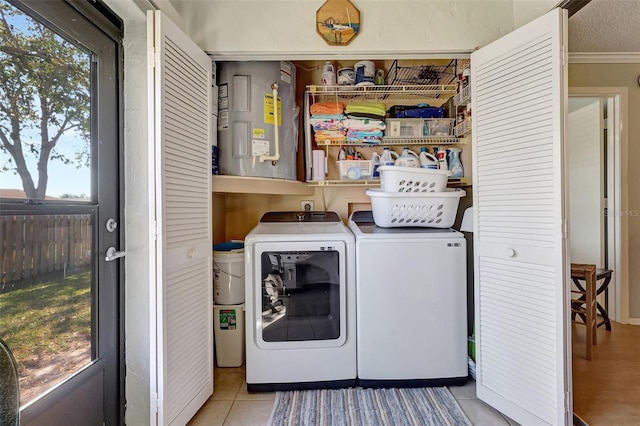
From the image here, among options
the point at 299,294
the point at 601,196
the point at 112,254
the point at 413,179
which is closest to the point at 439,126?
the point at 413,179

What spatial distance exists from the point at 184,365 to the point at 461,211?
6.76 feet

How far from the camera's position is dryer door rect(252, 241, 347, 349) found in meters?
1.74

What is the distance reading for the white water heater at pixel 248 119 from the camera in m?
1.96

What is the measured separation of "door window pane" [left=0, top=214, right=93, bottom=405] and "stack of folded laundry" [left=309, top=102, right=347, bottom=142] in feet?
4.90

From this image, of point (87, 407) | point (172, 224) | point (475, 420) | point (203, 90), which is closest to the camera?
point (87, 407)

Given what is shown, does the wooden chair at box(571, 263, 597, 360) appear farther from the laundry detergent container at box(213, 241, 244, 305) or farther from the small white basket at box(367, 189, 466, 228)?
the laundry detergent container at box(213, 241, 244, 305)

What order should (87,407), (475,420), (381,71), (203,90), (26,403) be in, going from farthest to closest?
(381,71) < (203,90) < (475,420) < (87,407) < (26,403)

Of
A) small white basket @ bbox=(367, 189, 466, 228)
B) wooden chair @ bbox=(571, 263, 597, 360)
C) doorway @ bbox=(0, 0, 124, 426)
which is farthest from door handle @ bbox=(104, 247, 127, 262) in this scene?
wooden chair @ bbox=(571, 263, 597, 360)

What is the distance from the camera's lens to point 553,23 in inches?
51.3

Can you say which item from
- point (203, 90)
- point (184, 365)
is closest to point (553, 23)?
point (203, 90)

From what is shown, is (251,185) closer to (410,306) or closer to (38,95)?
(38,95)

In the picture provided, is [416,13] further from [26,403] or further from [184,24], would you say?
[26,403]

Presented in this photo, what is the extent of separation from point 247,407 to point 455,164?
6.83 ft

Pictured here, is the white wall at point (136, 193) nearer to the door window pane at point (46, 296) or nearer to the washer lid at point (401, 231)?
the door window pane at point (46, 296)
